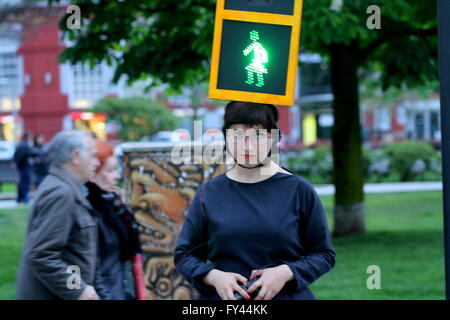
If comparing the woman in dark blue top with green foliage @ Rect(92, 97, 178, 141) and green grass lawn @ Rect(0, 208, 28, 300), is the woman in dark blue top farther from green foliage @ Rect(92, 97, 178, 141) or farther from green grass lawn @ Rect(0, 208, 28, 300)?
green foliage @ Rect(92, 97, 178, 141)

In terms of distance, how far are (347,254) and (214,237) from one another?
809 cm

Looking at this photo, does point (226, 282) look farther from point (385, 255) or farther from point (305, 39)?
point (385, 255)

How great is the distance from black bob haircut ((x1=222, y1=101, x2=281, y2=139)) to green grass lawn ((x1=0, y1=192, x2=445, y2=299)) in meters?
5.19

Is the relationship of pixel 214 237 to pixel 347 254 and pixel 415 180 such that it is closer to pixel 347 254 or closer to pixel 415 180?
pixel 347 254

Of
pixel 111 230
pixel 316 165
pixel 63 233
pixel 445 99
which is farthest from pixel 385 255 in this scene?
pixel 316 165

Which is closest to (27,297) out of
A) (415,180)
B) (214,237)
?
(214,237)

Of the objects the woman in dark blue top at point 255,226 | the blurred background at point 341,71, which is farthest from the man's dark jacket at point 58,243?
the blurred background at point 341,71

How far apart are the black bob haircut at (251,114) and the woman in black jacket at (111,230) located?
1.67 meters

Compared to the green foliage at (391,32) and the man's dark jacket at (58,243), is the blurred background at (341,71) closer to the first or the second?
the green foliage at (391,32)

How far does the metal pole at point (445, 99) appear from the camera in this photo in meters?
2.70

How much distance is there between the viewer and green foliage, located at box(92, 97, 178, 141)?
4125cm

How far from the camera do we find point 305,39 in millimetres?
9328

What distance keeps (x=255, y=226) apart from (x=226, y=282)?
0.23 meters

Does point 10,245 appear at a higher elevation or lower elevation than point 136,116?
lower
